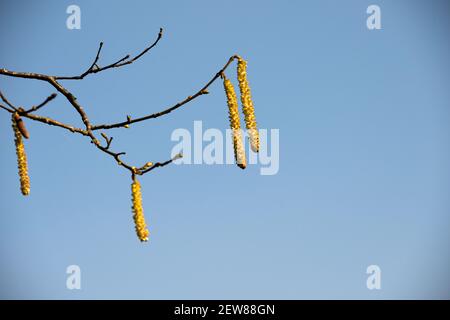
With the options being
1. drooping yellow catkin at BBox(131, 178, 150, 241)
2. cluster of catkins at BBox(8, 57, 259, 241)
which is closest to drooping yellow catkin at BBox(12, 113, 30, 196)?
cluster of catkins at BBox(8, 57, 259, 241)

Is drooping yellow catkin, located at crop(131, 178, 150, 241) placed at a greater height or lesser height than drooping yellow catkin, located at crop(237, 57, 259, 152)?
lesser

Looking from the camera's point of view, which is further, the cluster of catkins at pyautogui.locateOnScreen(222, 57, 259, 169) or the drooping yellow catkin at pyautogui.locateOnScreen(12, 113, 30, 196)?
the drooping yellow catkin at pyautogui.locateOnScreen(12, 113, 30, 196)

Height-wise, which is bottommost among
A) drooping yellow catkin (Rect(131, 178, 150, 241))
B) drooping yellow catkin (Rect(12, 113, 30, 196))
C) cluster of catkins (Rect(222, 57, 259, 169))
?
drooping yellow catkin (Rect(131, 178, 150, 241))

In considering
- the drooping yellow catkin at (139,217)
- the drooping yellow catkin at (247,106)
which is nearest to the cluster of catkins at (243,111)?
the drooping yellow catkin at (247,106)

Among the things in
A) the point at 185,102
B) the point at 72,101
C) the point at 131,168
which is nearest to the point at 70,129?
the point at 72,101

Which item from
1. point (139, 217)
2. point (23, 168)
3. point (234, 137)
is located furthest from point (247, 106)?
point (23, 168)

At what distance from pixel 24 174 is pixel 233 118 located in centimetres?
118

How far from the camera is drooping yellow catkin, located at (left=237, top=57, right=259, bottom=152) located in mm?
2871

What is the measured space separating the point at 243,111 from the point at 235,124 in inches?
3.2

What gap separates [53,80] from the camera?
3.24 m

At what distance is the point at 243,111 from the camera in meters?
2.97

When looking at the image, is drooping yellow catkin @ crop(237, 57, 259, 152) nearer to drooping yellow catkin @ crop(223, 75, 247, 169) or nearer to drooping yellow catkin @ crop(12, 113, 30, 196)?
drooping yellow catkin @ crop(223, 75, 247, 169)

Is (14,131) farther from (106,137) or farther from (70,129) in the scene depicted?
(106,137)

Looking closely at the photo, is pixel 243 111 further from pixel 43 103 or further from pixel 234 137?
pixel 43 103
